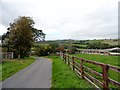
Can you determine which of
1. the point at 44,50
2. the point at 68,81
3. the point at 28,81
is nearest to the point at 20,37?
the point at 44,50

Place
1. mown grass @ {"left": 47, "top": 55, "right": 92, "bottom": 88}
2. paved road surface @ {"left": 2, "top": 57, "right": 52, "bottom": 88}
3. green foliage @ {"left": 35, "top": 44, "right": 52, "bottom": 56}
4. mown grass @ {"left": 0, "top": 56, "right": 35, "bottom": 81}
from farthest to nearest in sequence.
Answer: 1. green foliage @ {"left": 35, "top": 44, "right": 52, "bottom": 56}
2. mown grass @ {"left": 0, "top": 56, "right": 35, "bottom": 81}
3. paved road surface @ {"left": 2, "top": 57, "right": 52, "bottom": 88}
4. mown grass @ {"left": 47, "top": 55, "right": 92, "bottom": 88}

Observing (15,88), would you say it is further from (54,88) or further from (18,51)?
(18,51)

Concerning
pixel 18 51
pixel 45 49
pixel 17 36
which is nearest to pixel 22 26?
pixel 17 36

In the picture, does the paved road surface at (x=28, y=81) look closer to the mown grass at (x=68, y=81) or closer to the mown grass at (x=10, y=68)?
the mown grass at (x=68, y=81)

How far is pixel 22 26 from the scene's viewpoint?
171 feet

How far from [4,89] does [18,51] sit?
43409 millimetres

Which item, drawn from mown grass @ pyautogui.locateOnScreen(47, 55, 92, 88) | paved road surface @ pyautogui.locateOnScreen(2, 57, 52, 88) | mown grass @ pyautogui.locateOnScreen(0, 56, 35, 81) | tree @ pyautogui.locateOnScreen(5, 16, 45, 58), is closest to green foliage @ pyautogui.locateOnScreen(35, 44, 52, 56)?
tree @ pyautogui.locateOnScreen(5, 16, 45, 58)

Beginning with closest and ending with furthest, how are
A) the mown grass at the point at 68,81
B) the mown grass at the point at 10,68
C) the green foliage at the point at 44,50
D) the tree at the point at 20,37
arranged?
the mown grass at the point at 68,81
the mown grass at the point at 10,68
the tree at the point at 20,37
the green foliage at the point at 44,50

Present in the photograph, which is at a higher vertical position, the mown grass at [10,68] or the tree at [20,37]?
the tree at [20,37]

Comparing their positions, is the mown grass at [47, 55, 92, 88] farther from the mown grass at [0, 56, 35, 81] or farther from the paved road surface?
the mown grass at [0, 56, 35, 81]

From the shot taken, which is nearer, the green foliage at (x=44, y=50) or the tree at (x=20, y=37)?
the tree at (x=20, y=37)

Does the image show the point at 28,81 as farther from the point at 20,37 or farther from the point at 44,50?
the point at 44,50

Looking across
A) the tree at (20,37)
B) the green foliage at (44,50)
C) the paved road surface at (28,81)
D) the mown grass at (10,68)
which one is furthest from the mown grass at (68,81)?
the green foliage at (44,50)

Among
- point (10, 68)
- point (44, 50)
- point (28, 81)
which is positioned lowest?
point (44, 50)
